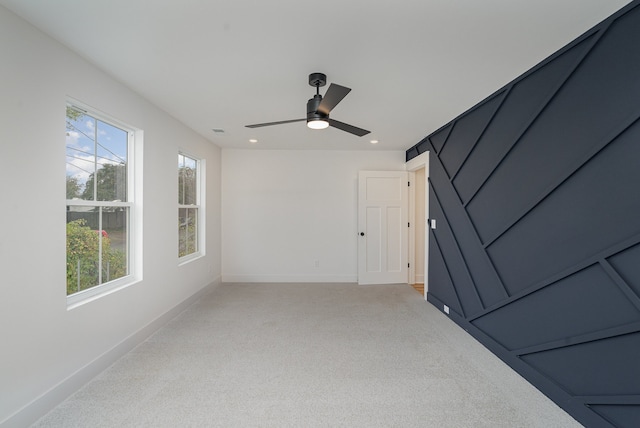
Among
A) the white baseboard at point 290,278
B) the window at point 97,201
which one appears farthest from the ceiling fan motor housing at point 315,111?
the white baseboard at point 290,278

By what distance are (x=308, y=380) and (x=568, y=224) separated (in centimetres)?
219

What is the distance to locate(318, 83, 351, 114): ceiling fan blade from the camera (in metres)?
2.00

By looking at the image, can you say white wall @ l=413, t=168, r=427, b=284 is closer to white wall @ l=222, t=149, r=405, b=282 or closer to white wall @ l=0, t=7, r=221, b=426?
white wall @ l=222, t=149, r=405, b=282

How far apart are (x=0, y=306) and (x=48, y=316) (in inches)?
13.2

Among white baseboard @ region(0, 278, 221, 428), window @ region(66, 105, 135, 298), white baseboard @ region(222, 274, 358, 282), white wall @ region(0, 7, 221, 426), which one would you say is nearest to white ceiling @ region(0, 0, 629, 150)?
white wall @ region(0, 7, 221, 426)

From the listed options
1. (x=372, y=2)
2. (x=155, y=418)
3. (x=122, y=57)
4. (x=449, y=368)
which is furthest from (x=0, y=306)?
(x=449, y=368)

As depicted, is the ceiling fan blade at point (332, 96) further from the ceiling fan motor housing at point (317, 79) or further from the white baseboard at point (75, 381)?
the white baseboard at point (75, 381)

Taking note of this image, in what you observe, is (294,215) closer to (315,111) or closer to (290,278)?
(290,278)

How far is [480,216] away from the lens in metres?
3.05

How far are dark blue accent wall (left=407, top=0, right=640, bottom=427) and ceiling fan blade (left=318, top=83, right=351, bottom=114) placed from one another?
1.52m

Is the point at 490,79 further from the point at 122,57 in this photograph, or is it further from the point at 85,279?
the point at 85,279

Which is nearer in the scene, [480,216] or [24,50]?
[24,50]

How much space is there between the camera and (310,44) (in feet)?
6.63

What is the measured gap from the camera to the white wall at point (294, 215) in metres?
5.49
